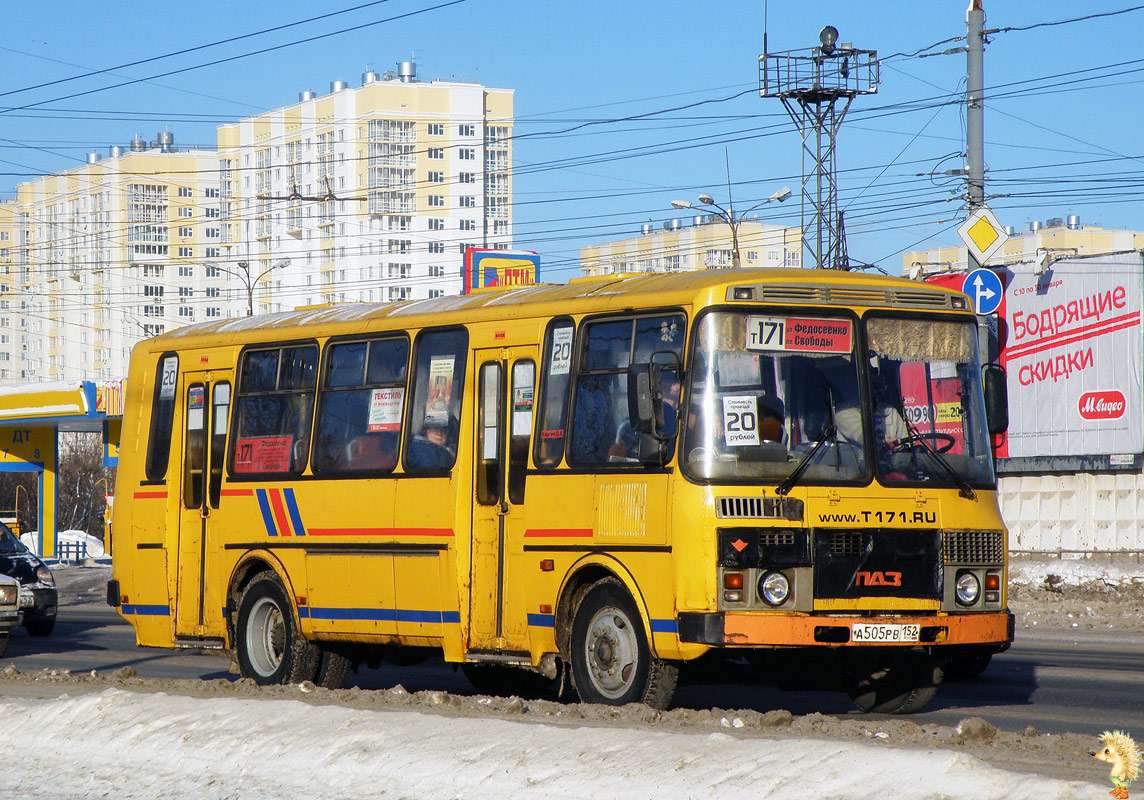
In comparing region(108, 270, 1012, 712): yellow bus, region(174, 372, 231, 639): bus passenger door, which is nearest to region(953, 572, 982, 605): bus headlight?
region(108, 270, 1012, 712): yellow bus

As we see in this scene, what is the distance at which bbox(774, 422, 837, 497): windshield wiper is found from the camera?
9523mm

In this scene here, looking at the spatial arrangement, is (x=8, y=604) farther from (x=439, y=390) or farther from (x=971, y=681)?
(x=971, y=681)

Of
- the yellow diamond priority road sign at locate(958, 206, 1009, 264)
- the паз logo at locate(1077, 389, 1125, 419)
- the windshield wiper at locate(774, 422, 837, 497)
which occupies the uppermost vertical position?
the yellow diamond priority road sign at locate(958, 206, 1009, 264)

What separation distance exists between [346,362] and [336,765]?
5.07 meters

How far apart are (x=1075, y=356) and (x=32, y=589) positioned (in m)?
17.4

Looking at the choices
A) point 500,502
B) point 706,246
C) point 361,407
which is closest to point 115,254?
point 706,246

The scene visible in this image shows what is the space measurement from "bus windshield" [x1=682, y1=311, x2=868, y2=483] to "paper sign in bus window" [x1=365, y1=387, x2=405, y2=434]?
319 cm

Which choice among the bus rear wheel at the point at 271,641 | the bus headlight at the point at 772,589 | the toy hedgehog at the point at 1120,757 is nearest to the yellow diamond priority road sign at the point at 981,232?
the bus rear wheel at the point at 271,641

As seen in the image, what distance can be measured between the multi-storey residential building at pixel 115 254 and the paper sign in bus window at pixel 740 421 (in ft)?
430

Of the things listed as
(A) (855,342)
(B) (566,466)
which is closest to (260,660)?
(B) (566,466)

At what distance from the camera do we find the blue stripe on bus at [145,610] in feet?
46.1

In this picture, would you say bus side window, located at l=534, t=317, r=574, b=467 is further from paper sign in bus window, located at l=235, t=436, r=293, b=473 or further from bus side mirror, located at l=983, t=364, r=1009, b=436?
paper sign in bus window, located at l=235, t=436, r=293, b=473

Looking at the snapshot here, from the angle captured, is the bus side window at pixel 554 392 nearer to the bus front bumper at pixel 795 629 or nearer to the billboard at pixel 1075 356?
the bus front bumper at pixel 795 629

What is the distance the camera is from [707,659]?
32.9 ft
